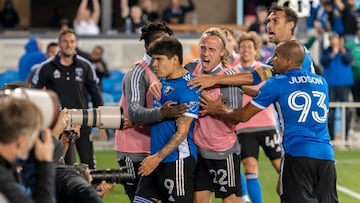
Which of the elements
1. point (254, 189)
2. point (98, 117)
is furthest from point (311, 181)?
point (254, 189)

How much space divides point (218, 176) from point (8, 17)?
1401 centimetres

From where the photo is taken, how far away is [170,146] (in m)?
7.69

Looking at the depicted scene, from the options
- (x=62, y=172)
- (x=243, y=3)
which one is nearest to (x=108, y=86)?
(x=243, y=3)

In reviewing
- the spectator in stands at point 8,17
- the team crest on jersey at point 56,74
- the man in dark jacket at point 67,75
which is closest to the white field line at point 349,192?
the man in dark jacket at point 67,75

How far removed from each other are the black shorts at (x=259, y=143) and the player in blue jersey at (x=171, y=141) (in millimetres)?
2781

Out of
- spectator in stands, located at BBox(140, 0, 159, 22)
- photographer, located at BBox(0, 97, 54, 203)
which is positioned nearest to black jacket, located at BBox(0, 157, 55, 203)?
photographer, located at BBox(0, 97, 54, 203)

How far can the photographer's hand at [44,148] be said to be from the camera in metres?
5.11

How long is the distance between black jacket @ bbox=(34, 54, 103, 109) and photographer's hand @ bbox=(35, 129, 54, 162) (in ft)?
21.3

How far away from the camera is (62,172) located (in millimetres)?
5977

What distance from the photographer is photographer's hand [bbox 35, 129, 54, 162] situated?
5.11 metres

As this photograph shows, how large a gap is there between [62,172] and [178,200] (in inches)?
79.0

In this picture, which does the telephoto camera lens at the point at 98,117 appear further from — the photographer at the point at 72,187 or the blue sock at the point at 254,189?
the blue sock at the point at 254,189

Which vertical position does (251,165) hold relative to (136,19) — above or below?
below

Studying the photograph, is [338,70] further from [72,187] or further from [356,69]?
[72,187]
